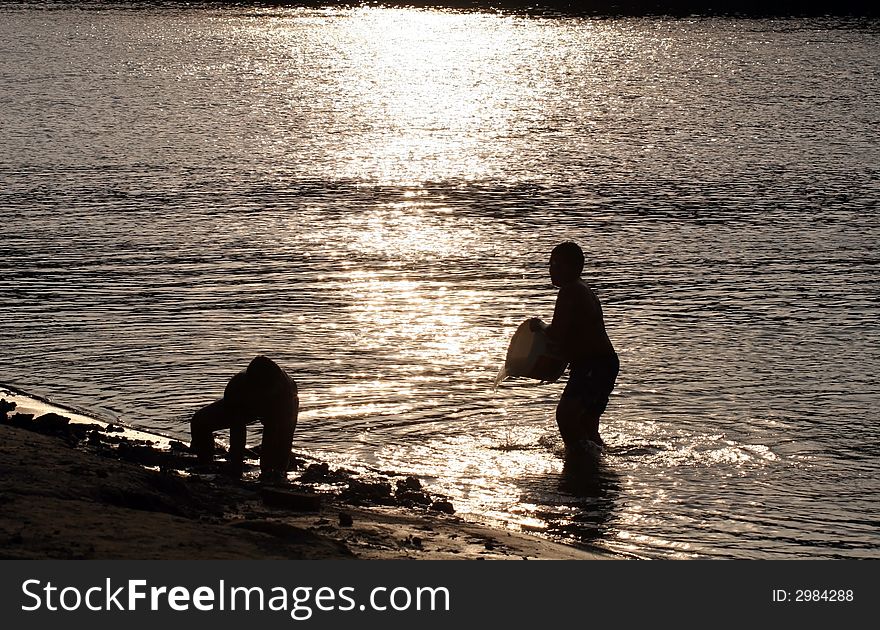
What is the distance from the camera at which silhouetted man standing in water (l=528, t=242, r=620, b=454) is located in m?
12.2

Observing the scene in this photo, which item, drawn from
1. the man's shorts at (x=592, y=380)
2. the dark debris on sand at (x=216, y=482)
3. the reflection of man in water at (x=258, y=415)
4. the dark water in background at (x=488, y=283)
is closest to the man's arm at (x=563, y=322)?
the man's shorts at (x=592, y=380)

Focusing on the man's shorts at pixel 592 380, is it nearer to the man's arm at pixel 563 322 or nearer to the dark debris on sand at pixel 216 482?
the man's arm at pixel 563 322

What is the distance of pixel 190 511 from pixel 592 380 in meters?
4.04

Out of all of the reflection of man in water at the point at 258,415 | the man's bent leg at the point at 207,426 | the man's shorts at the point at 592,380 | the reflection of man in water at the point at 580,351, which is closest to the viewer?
the reflection of man in water at the point at 258,415

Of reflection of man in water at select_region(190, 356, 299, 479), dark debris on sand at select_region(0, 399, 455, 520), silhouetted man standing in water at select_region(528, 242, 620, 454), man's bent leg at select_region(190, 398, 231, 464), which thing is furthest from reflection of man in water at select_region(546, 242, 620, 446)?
man's bent leg at select_region(190, 398, 231, 464)

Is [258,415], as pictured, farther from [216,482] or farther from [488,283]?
[488,283]

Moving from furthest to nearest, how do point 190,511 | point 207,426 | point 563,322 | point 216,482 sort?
point 563,322 → point 207,426 → point 216,482 → point 190,511

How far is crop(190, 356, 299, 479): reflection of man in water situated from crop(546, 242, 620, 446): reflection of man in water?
8.12ft

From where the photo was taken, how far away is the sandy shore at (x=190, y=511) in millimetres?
8594

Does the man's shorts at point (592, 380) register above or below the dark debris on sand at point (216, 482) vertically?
above

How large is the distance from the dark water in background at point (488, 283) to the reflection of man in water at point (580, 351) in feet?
1.48

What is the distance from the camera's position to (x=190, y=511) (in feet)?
33.0

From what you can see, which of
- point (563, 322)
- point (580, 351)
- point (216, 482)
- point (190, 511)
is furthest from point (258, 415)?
point (580, 351)

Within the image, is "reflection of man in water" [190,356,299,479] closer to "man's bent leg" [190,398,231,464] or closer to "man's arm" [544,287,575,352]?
"man's bent leg" [190,398,231,464]
